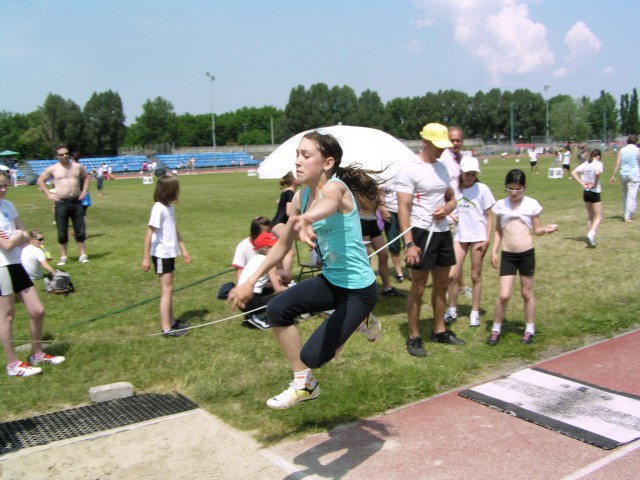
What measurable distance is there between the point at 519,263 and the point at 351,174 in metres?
2.53

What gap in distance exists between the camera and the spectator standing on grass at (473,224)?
24.2 feet

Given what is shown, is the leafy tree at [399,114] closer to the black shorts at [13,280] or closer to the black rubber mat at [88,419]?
the black shorts at [13,280]

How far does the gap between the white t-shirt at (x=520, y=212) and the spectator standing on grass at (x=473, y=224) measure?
54cm

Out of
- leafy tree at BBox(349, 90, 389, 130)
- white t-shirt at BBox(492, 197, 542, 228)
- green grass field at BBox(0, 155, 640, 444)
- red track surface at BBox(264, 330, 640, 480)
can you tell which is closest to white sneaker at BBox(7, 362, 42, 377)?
Result: green grass field at BBox(0, 155, 640, 444)

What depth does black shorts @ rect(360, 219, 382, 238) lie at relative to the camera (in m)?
8.77

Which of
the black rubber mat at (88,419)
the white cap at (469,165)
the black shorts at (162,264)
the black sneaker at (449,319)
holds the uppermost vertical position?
the white cap at (469,165)

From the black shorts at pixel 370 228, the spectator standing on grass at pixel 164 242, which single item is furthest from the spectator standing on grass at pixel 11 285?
the black shorts at pixel 370 228

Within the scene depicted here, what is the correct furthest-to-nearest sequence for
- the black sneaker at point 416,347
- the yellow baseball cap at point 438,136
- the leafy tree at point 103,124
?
the leafy tree at point 103,124 < the black sneaker at point 416,347 < the yellow baseball cap at point 438,136

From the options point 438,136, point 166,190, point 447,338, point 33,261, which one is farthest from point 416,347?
point 33,261

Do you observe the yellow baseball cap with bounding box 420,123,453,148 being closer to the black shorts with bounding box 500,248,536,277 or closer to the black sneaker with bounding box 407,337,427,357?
the black shorts with bounding box 500,248,536,277

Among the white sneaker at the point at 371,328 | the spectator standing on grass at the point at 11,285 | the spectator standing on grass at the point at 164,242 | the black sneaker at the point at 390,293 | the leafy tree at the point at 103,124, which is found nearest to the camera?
the white sneaker at the point at 371,328

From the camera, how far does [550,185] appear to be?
28531mm

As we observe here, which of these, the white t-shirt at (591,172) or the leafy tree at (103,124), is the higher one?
the leafy tree at (103,124)

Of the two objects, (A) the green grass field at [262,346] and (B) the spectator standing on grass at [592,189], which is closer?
(A) the green grass field at [262,346]
